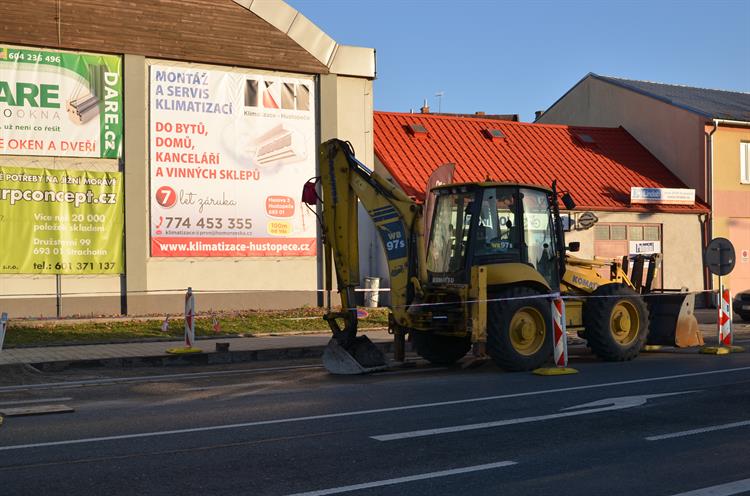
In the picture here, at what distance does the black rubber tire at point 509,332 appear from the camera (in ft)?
42.7

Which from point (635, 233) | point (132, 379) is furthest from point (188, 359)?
point (635, 233)

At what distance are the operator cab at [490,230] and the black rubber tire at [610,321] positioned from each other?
779 mm

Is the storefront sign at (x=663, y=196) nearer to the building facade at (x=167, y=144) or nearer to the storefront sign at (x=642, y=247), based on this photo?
the storefront sign at (x=642, y=247)

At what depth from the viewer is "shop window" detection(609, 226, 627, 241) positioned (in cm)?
3029

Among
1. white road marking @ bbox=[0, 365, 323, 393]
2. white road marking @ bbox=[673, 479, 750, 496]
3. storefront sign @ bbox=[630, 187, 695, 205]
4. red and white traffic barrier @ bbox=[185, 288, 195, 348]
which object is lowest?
white road marking @ bbox=[0, 365, 323, 393]

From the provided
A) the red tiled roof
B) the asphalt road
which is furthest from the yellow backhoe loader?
the red tiled roof

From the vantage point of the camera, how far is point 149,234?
76.1 feet

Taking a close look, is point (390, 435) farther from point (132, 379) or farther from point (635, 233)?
point (635, 233)

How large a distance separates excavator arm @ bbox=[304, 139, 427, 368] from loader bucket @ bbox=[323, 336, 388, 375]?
16 mm

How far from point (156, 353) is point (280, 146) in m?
9.58

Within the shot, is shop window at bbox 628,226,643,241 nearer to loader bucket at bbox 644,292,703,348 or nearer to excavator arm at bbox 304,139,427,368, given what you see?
loader bucket at bbox 644,292,703,348

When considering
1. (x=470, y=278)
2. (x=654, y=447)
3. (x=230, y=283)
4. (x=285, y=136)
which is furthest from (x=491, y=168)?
(x=654, y=447)

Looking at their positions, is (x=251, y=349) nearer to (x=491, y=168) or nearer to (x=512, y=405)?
(x=512, y=405)

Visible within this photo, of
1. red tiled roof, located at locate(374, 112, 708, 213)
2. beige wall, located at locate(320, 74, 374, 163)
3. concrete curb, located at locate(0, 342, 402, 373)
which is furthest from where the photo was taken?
red tiled roof, located at locate(374, 112, 708, 213)
